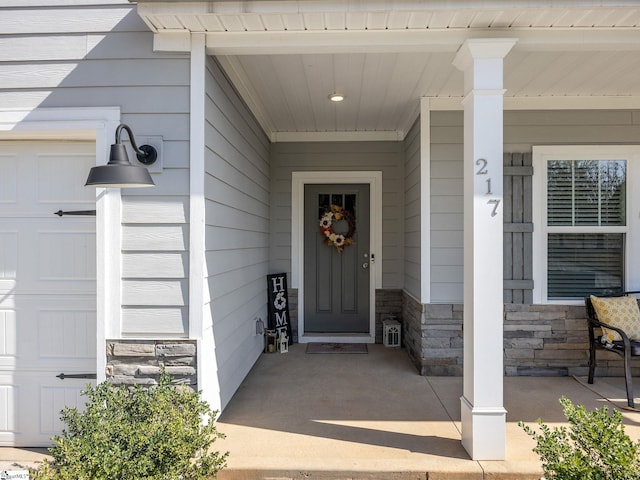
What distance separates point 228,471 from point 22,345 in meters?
1.55

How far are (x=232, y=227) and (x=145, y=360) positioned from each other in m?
1.18

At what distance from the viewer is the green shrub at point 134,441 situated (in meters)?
1.77

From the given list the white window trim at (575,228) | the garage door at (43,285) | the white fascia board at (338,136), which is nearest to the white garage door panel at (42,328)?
the garage door at (43,285)

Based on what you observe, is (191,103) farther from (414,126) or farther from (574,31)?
(414,126)

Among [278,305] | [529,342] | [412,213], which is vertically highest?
[412,213]

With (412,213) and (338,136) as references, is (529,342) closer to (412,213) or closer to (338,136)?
(412,213)

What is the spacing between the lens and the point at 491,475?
2.25 metres

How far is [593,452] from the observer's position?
1760 mm

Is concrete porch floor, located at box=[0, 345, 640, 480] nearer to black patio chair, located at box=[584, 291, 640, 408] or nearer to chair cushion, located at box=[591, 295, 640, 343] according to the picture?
black patio chair, located at box=[584, 291, 640, 408]

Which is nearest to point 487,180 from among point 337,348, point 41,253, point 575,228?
point 575,228

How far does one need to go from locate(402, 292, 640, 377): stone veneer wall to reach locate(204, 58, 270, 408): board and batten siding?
63.6 inches

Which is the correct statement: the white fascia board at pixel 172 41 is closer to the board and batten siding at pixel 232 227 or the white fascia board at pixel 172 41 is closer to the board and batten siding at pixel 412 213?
the board and batten siding at pixel 232 227

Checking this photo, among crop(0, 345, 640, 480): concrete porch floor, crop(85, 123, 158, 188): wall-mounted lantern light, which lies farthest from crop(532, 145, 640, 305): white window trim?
crop(85, 123, 158, 188): wall-mounted lantern light

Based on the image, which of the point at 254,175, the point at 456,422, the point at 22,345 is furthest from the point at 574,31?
the point at 22,345
